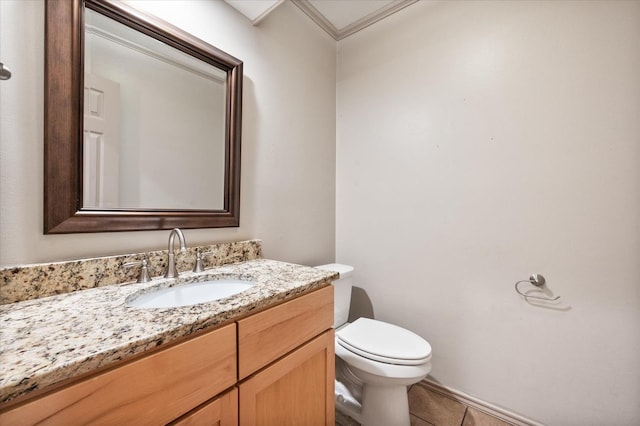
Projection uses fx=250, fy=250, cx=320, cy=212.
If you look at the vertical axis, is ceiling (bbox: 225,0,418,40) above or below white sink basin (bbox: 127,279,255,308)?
above

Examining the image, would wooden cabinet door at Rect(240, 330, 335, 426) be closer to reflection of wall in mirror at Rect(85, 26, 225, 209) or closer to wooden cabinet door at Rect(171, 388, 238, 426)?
wooden cabinet door at Rect(171, 388, 238, 426)

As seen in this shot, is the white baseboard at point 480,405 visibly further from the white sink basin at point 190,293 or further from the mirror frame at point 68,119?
the mirror frame at point 68,119

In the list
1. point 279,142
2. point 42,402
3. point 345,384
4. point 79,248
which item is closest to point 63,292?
point 79,248

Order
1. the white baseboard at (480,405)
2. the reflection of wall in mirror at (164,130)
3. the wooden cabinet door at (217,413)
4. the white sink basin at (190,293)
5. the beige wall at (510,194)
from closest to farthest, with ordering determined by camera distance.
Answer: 1. the wooden cabinet door at (217,413)
2. the white sink basin at (190,293)
3. the reflection of wall in mirror at (164,130)
4. the beige wall at (510,194)
5. the white baseboard at (480,405)

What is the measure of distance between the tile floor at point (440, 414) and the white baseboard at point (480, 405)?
0.05ft

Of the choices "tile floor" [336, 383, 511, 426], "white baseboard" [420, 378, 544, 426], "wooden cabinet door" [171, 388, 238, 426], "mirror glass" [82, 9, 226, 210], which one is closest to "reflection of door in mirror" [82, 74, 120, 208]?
"mirror glass" [82, 9, 226, 210]

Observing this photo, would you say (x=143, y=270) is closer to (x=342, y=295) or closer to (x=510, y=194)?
(x=342, y=295)

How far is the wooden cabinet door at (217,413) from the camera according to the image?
22.3 inches

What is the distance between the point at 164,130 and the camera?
1.06m

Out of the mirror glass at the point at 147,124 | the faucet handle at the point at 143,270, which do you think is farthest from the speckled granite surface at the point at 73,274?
the mirror glass at the point at 147,124

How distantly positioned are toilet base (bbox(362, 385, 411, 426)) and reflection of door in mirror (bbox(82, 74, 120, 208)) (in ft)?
4.62

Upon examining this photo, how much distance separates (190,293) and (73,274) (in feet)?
1.14

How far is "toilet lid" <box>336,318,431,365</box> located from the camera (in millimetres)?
1117

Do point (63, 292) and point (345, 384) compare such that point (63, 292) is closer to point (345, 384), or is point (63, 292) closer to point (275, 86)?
point (275, 86)
